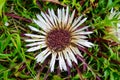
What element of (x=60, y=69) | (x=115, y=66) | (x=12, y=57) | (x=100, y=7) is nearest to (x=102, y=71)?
(x=115, y=66)

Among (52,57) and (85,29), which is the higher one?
(85,29)

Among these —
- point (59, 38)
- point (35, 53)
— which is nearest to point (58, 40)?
point (59, 38)

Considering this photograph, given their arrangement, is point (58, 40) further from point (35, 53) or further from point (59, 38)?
point (35, 53)

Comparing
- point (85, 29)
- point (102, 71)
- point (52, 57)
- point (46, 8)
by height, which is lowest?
point (102, 71)

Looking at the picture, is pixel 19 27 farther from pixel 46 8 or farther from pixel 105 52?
pixel 105 52
